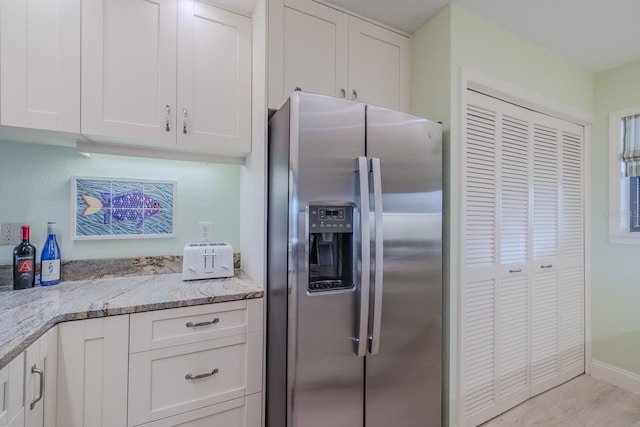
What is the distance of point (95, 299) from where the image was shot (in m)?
1.26

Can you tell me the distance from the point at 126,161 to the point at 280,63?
1092 millimetres

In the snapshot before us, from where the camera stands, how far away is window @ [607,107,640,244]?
7.36 ft

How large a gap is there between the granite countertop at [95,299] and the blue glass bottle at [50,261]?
0.05 meters

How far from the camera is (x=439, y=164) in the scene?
61.2 inches

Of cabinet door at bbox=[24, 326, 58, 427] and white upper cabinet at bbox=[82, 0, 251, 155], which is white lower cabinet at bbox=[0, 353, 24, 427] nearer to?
cabinet door at bbox=[24, 326, 58, 427]

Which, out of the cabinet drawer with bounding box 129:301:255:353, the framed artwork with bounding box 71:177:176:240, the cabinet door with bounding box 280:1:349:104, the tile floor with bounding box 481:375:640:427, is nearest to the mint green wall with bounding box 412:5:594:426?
the cabinet door with bounding box 280:1:349:104

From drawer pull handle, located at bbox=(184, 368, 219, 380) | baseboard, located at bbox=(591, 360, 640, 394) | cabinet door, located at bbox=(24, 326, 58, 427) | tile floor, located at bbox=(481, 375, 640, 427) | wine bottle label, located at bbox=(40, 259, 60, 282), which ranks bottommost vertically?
tile floor, located at bbox=(481, 375, 640, 427)

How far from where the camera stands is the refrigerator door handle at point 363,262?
4.13 feet

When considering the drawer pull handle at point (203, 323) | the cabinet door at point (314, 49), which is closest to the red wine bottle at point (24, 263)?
the drawer pull handle at point (203, 323)

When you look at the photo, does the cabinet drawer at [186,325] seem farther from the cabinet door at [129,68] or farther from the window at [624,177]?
the window at [624,177]

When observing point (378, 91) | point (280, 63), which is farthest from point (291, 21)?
point (378, 91)

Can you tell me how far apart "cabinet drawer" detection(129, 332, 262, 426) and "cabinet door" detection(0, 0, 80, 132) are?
112 centimetres

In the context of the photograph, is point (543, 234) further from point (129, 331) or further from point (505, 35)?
point (129, 331)

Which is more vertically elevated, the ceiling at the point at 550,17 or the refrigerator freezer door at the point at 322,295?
the ceiling at the point at 550,17
